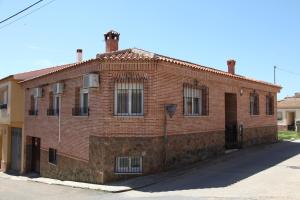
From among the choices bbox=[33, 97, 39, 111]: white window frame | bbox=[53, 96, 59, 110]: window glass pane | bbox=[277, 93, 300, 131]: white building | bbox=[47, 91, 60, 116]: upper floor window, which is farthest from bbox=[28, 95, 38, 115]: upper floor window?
bbox=[277, 93, 300, 131]: white building

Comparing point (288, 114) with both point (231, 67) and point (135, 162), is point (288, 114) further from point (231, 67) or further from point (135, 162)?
point (135, 162)

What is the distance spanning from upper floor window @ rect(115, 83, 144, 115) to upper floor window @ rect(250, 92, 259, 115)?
990cm

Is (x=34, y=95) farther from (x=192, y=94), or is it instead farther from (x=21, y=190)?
(x=192, y=94)

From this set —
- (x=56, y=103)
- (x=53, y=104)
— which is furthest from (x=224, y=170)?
(x=53, y=104)

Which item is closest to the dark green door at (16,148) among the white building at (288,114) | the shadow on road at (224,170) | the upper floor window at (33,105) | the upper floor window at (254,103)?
the upper floor window at (33,105)

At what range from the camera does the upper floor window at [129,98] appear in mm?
13555

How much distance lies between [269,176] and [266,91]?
38.1 feet

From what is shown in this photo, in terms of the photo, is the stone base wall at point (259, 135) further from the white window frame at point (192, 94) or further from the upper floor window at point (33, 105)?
the upper floor window at point (33, 105)

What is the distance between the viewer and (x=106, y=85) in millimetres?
13328

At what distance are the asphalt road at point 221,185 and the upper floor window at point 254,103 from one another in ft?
16.8

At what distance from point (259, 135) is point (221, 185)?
37.5 ft

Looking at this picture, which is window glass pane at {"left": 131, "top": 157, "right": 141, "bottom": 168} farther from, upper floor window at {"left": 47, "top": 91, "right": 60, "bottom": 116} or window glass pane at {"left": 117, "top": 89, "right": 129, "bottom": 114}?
upper floor window at {"left": 47, "top": 91, "right": 60, "bottom": 116}

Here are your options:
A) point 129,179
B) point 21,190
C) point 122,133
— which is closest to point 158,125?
point 122,133

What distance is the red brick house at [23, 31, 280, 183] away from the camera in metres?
13.2
